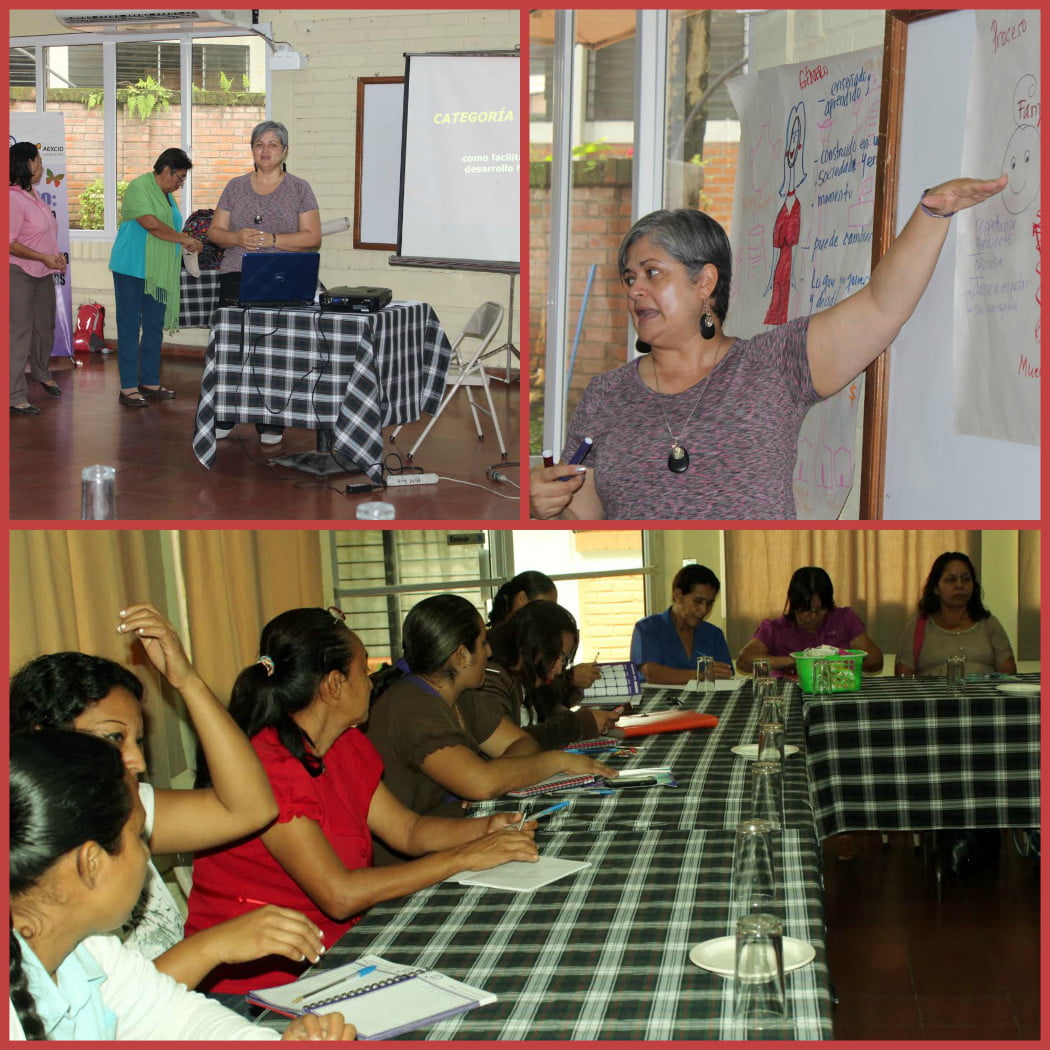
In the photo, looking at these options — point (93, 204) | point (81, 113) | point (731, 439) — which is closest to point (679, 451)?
point (731, 439)

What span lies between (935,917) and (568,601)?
3230 millimetres

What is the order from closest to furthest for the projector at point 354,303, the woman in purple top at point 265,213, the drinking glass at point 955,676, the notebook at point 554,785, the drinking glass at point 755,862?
1. the drinking glass at point 755,862
2. the notebook at point 554,785
3. the drinking glass at point 955,676
4. the projector at point 354,303
5. the woman in purple top at point 265,213

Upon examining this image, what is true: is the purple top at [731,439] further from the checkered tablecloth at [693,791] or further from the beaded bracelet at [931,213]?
the checkered tablecloth at [693,791]

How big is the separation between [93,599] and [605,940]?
7.81 feet

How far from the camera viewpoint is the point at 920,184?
2.13 m

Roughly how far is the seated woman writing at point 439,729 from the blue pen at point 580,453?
0.54 metres

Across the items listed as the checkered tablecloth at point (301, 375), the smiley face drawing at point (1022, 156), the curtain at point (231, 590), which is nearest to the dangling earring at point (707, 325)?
the smiley face drawing at point (1022, 156)

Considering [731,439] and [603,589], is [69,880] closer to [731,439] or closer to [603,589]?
[731,439]

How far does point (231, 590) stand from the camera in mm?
4590

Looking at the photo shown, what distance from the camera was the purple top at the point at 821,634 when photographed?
4723 millimetres

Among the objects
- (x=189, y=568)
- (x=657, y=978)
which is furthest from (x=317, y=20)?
(x=657, y=978)

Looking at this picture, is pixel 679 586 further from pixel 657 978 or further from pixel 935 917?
pixel 657 978

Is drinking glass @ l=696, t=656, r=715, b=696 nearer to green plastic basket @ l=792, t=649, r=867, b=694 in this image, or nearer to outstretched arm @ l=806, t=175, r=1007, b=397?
green plastic basket @ l=792, t=649, r=867, b=694

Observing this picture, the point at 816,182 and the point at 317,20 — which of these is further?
the point at 317,20
